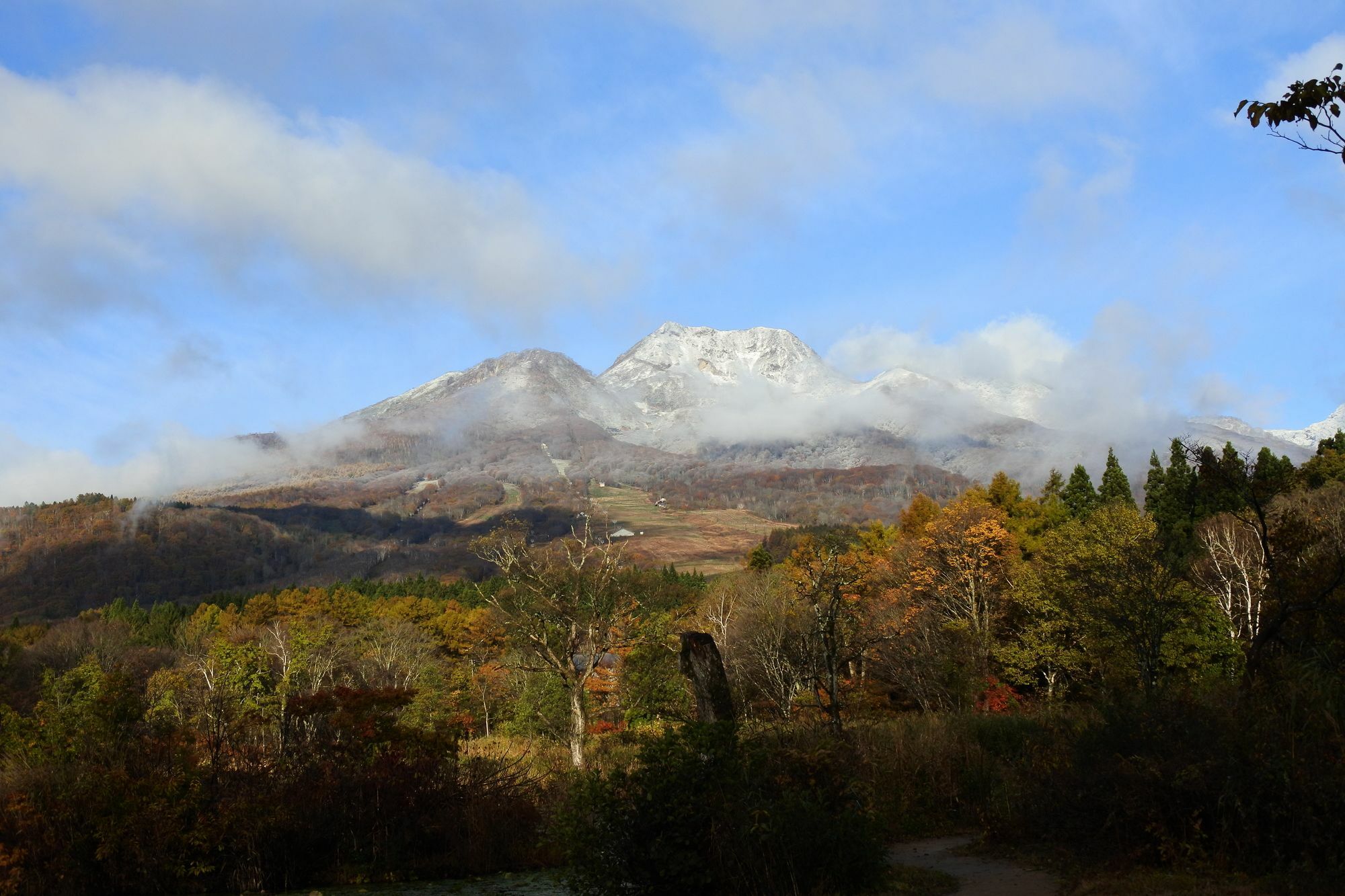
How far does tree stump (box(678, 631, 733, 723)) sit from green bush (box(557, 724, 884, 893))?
4.99 ft

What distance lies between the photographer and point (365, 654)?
66.0 meters

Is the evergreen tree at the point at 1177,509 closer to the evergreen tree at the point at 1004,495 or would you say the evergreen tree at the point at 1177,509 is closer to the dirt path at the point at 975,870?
the evergreen tree at the point at 1004,495

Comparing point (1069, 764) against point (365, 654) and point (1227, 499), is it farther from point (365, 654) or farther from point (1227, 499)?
point (365, 654)

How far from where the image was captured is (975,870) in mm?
12477

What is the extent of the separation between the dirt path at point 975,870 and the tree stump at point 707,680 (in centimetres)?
280

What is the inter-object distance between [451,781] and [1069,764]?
11741mm

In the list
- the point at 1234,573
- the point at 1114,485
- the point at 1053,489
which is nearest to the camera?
the point at 1234,573

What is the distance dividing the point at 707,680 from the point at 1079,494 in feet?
186

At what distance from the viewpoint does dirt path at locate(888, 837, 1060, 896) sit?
10.9m

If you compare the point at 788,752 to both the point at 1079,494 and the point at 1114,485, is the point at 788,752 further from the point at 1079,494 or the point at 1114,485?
the point at 1114,485

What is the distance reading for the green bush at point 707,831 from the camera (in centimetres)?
996

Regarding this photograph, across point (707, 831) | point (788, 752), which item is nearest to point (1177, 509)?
point (788, 752)

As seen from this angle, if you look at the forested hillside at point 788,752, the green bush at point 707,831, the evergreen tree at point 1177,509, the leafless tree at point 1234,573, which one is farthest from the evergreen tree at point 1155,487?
the green bush at point 707,831

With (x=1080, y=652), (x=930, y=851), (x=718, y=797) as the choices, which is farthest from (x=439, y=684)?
(x=718, y=797)
